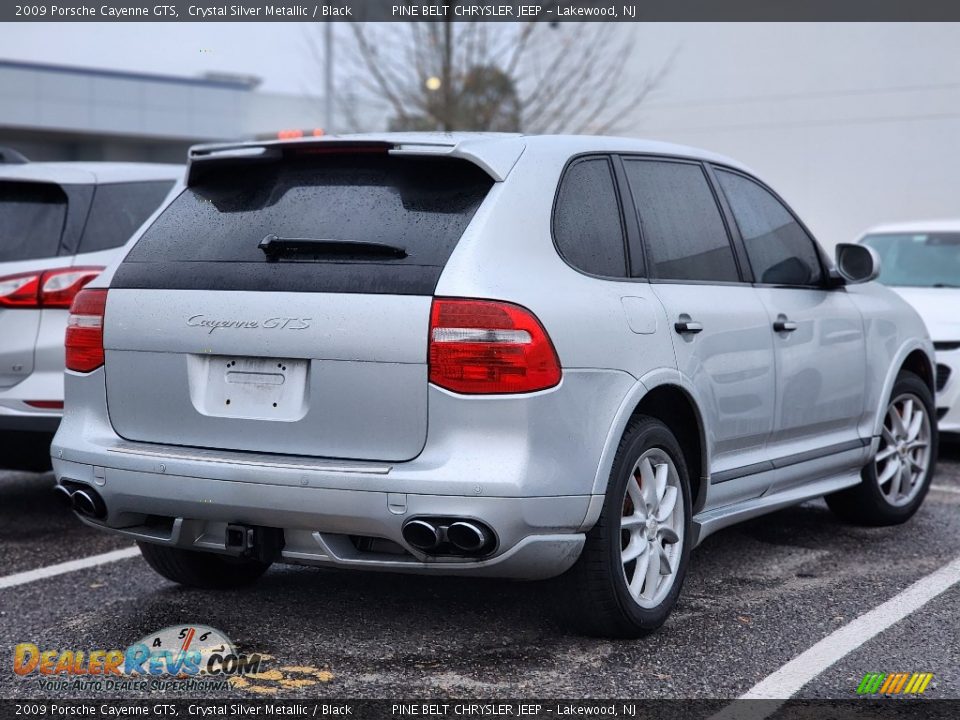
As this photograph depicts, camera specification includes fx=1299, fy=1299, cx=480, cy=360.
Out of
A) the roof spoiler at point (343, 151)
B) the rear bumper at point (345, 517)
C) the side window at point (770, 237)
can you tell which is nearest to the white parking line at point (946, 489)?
the side window at point (770, 237)

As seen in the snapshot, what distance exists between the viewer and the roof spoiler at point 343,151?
4156mm

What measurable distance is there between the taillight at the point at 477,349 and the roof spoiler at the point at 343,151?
0.54 metres

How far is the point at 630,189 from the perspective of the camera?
476 centimetres

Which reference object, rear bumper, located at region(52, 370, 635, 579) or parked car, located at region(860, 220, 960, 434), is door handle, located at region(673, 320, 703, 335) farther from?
parked car, located at region(860, 220, 960, 434)

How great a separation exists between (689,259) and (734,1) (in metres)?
24.6

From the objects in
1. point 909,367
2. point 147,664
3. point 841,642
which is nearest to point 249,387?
point 147,664

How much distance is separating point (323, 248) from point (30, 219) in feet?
9.31

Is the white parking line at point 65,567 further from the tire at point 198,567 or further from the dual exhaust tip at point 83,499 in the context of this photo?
the dual exhaust tip at point 83,499

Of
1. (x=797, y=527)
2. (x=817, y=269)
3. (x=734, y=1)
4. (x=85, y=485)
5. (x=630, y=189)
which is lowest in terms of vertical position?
(x=797, y=527)

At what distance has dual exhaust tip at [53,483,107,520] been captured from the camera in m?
4.34

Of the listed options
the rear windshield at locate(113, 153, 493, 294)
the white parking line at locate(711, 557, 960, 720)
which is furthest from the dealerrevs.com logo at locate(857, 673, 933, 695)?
the rear windshield at locate(113, 153, 493, 294)

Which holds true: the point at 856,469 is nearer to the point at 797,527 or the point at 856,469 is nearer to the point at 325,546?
the point at 797,527

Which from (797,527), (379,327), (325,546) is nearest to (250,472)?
(325,546)

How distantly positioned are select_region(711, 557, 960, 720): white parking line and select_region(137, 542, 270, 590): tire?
200 centimetres
